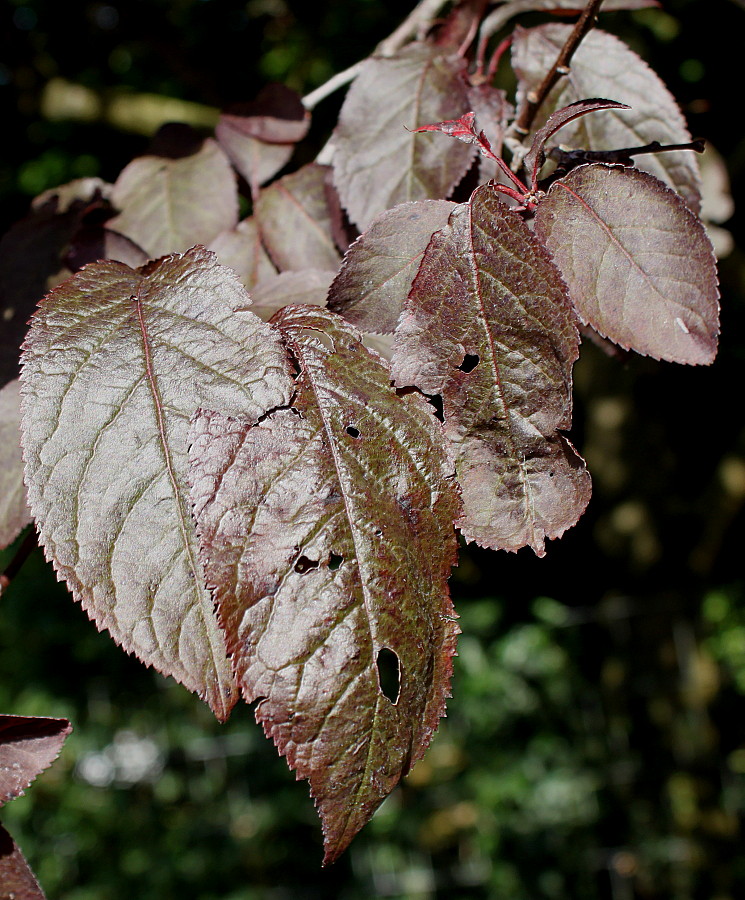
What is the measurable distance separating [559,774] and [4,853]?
3852mm

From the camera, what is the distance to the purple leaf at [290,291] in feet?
2.35

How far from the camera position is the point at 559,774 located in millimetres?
4141

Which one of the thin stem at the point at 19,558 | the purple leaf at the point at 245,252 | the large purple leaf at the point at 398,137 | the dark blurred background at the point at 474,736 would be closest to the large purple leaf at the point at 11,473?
the thin stem at the point at 19,558

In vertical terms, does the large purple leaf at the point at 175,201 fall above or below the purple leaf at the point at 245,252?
above

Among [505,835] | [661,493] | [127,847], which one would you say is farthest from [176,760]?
[661,493]

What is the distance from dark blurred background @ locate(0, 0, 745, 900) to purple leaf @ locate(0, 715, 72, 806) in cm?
273

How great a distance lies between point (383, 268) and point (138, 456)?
23 cm

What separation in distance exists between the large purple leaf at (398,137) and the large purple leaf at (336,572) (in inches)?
11.8

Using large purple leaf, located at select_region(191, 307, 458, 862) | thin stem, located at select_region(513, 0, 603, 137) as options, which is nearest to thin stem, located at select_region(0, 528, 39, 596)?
large purple leaf, located at select_region(191, 307, 458, 862)

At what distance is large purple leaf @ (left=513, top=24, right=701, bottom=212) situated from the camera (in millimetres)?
851

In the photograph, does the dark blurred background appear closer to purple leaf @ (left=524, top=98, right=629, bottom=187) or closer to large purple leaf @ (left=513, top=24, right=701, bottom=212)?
large purple leaf @ (left=513, top=24, right=701, bottom=212)

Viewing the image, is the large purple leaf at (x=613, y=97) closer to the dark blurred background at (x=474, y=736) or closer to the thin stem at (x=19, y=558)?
the thin stem at (x=19, y=558)

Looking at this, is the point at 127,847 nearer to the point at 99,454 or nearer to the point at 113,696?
the point at 113,696

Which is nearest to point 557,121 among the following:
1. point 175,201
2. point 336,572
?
point 336,572
